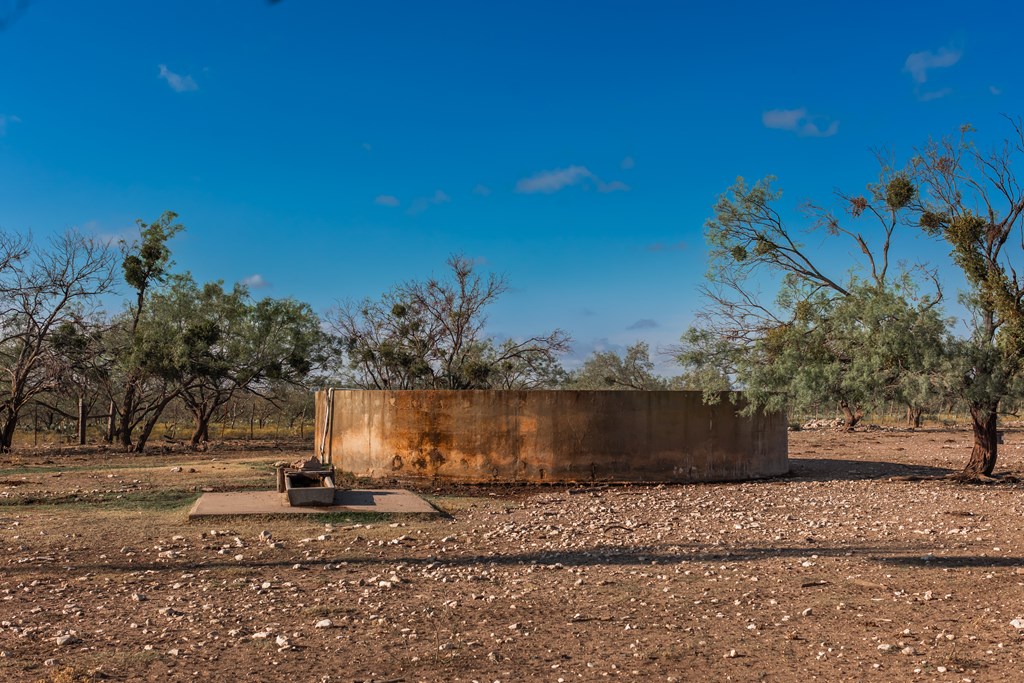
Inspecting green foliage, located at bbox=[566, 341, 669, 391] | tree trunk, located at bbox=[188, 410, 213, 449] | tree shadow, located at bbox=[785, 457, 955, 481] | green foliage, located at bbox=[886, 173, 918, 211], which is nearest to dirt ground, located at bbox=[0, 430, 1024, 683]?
tree shadow, located at bbox=[785, 457, 955, 481]

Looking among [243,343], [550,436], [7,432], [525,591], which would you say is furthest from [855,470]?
[7,432]

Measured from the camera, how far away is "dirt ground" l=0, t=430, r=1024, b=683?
5.86 metres

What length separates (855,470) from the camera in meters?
21.3

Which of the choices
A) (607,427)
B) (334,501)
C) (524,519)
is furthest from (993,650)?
(607,427)

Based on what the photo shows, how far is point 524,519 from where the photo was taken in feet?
41.3

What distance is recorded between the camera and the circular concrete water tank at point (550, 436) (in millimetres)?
17188

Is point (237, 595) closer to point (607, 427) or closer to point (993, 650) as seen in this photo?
point (993, 650)

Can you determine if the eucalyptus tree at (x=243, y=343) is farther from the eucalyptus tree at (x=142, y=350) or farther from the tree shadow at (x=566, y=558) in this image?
the tree shadow at (x=566, y=558)

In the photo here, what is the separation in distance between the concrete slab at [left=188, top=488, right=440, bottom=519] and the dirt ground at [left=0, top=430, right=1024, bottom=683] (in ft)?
1.30

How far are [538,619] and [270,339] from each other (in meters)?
27.1

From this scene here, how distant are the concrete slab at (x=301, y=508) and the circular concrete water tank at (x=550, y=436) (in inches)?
99.3

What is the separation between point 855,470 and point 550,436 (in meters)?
9.00

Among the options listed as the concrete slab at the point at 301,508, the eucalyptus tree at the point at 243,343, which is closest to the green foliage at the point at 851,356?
the concrete slab at the point at 301,508

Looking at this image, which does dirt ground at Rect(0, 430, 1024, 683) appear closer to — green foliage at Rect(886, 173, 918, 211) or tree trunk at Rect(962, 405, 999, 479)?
tree trunk at Rect(962, 405, 999, 479)
